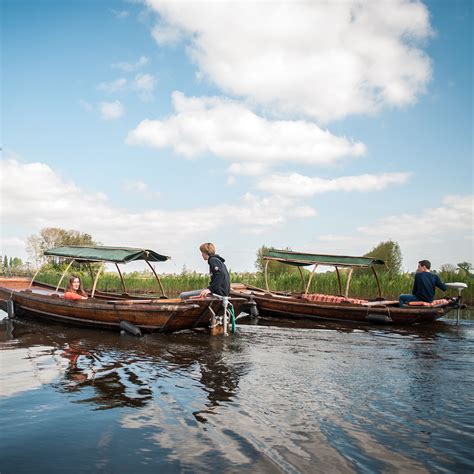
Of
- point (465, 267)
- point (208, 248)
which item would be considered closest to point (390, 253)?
point (465, 267)

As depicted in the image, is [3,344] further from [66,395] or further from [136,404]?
[136,404]

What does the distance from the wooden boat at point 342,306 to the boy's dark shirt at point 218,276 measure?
4.88 meters

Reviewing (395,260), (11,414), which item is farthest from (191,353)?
(395,260)

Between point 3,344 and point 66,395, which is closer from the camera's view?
point 66,395

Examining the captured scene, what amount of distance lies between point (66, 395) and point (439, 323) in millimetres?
12273

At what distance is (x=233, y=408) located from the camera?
5.02 metres

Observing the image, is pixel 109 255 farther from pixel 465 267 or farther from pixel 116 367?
pixel 465 267

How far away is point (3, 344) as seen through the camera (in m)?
9.46

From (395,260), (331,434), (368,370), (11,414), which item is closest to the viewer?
(331,434)

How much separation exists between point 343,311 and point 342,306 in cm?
15

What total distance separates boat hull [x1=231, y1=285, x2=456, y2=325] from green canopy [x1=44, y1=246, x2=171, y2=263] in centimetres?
492

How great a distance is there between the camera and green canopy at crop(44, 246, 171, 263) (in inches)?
433

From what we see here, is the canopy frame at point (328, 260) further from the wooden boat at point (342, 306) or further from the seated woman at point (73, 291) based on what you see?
the seated woman at point (73, 291)

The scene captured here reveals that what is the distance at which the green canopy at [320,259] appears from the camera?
14.4 m
